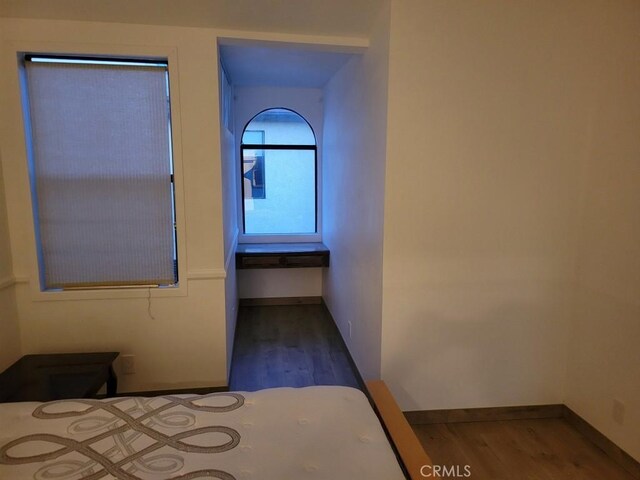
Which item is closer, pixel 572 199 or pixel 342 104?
pixel 572 199

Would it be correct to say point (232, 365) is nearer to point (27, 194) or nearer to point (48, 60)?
point (27, 194)

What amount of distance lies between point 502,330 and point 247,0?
2.38 m

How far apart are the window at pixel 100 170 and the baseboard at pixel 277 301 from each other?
7.06 feet

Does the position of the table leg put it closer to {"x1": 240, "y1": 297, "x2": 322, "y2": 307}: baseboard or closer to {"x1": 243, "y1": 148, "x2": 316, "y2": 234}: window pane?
{"x1": 240, "y1": 297, "x2": 322, "y2": 307}: baseboard

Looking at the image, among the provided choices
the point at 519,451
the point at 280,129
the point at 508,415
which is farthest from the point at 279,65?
the point at 519,451

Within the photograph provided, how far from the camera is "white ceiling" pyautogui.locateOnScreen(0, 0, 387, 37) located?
2084 millimetres

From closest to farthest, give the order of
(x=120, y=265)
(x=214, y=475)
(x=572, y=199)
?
(x=214, y=475)
(x=572, y=199)
(x=120, y=265)

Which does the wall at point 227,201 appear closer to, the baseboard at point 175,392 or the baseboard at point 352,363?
the baseboard at point 175,392

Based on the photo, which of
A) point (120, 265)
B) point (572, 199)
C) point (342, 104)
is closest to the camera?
point (572, 199)

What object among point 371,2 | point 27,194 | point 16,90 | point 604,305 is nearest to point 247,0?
point 371,2

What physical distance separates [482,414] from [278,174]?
A: 323 cm

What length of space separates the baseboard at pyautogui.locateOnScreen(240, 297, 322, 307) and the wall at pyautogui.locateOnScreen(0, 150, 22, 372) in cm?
248

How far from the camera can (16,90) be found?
2330mm

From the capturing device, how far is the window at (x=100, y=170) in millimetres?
2430
